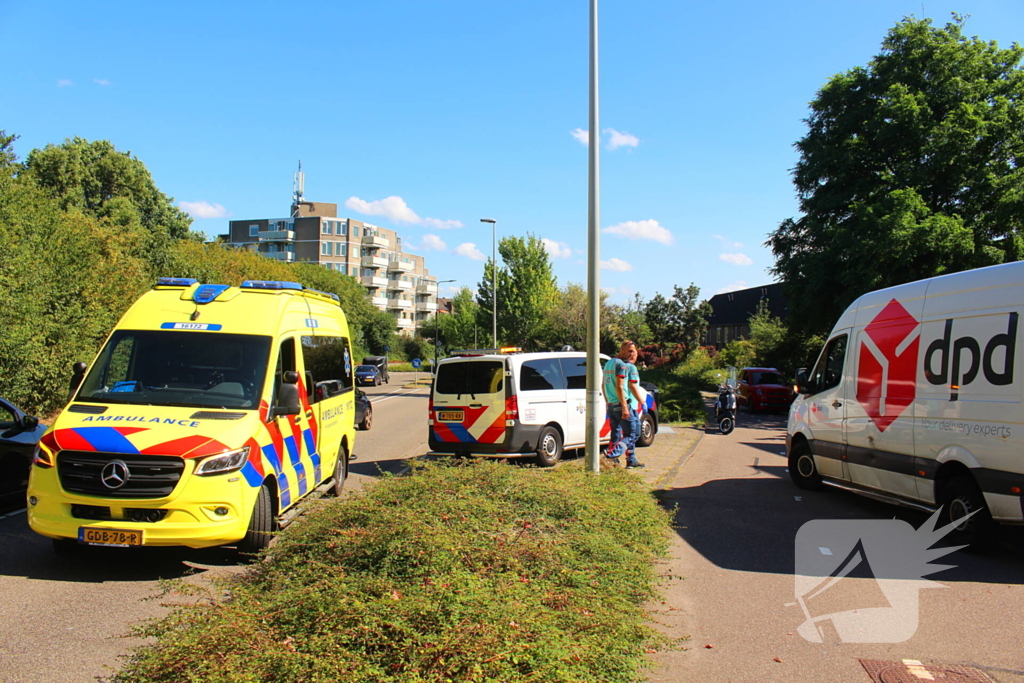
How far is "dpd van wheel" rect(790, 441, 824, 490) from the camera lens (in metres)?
10.5

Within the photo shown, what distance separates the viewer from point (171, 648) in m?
3.55

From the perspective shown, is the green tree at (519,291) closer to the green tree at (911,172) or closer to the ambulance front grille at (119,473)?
the green tree at (911,172)

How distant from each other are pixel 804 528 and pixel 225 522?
6.09 m

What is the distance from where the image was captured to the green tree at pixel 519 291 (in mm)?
49219

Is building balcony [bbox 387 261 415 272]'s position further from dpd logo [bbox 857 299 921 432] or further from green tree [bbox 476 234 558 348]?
dpd logo [bbox 857 299 921 432]

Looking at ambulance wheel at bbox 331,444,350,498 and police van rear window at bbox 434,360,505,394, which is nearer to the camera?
ambulance wheel at bbox 331,444,350,498

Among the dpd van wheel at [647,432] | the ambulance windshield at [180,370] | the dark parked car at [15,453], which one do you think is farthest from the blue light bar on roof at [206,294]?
the dpd van wheel at [647,432]

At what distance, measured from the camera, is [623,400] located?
35.4ft

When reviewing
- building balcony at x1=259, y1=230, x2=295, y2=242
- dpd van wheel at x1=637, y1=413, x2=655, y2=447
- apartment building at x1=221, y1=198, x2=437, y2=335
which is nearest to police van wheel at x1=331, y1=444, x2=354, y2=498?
dpd van wheel at x1=637, y1=413, x2=655, y2=447

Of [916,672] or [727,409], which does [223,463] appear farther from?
[727,409]

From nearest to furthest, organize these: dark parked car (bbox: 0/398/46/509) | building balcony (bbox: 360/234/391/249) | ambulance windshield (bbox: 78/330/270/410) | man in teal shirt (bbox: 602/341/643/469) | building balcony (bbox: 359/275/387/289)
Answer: ambulance windshield (bbox: 78/330/270/410)
dark parked car (bbox: 0/398/46/509)
man in teal shirt (bbox: 602/341/643/469)
building balcony (bbox: 359/275/387/289)
building balcony (bbox: 360/234/391/249)

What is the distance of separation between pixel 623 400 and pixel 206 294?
5932 mm

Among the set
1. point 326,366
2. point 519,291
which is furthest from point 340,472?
point 519,291

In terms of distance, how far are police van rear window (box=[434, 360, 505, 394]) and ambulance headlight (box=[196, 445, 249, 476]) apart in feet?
19.1
